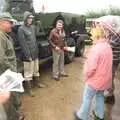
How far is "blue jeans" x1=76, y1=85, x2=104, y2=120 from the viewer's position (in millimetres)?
6383

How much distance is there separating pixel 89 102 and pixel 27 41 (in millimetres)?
3004

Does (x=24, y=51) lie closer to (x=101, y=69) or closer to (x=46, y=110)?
(x=46, y=110)

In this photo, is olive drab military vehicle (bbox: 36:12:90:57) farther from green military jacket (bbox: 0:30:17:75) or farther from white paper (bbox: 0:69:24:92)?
white paper (bbox: 0:69:24:92)

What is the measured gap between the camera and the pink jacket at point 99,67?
612 centimetres

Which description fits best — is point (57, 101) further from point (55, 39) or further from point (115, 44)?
point (55, 39)

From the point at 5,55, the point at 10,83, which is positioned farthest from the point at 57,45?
the point at 10,83

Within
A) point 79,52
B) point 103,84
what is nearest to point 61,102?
point 103,84

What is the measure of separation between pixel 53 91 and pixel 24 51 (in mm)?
1246

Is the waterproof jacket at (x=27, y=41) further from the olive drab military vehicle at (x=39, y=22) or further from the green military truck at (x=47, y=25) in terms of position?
the olive drab military vehicle at (x=39, y=22)

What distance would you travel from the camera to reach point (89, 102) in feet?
21.1

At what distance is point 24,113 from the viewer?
759 cm

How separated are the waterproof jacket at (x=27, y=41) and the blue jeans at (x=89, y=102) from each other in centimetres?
262

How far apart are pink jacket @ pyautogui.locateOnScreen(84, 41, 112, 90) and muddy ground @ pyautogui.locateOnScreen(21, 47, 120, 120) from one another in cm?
125

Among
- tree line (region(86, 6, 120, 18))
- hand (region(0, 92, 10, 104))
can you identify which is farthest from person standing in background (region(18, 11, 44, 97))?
tree line (region(86, 6, 120, 18))
